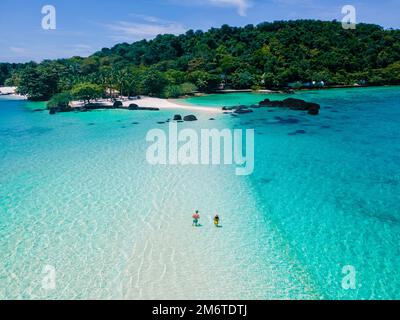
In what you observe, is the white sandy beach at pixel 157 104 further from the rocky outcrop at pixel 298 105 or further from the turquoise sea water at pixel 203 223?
the turquoise sea water at pixel 203 223

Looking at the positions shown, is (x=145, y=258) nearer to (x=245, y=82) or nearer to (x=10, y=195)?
(x=10, y=195)

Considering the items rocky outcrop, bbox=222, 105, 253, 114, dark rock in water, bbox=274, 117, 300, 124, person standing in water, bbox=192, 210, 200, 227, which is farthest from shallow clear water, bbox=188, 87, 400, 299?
rocky outcrop, bbox=222, 105, 253, 114

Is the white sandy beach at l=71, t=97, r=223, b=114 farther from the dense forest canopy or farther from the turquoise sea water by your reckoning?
the turquoise sea water

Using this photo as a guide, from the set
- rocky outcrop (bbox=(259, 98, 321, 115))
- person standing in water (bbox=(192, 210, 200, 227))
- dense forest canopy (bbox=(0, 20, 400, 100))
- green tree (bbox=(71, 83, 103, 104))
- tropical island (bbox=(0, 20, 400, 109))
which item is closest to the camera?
person standing in water (bbox=(192, 210, 200, 227))

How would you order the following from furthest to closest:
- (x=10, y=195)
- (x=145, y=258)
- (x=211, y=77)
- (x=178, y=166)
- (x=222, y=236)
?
(x=211, y=77)
(x=178, y=166)
(x=10, y=195)
(x=222, y=236)
(x=145, y=258)

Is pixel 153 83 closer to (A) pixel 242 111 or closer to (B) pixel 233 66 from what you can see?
(A) pixel 242 111

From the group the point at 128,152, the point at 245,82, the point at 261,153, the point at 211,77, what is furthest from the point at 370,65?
the point at 128,152

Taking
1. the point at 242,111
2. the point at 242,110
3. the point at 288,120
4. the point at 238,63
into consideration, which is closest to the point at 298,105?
the point at 288,120
